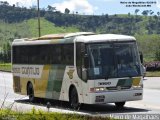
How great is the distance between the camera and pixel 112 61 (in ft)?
64.1

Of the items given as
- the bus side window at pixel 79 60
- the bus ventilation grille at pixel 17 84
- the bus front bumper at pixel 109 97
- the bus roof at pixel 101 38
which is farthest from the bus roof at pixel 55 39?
the bus front bumper at pixel 109 97

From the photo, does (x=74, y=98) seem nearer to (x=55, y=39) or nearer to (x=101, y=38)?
(x=101, y=38)

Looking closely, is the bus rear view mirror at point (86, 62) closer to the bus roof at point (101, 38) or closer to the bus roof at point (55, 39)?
the bus roof at point (101, 38)

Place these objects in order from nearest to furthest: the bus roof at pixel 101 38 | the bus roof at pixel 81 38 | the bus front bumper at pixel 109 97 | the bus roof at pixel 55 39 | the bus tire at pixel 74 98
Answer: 1. the bus front bumper at pixel 109 97
2. the bus roof at pixel 101 38
3. the bus roof at pixel 81 38
4. the bus tire at pixel 74 98
5. the bus roof at pixel 55 39

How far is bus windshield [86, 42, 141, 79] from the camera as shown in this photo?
765 inches

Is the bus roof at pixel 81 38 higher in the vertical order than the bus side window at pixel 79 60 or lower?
higher

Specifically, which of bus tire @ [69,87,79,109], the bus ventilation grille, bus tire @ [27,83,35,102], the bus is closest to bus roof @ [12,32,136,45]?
the bus

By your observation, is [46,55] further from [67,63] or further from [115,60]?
[115,60]

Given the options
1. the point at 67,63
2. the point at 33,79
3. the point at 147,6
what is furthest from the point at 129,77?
the point at 147,6

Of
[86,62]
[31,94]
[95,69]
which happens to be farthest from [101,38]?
[31,94]

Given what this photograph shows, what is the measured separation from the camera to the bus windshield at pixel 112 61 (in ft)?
63.7

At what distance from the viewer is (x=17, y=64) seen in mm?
27250

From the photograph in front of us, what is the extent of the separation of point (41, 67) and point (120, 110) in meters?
5.42

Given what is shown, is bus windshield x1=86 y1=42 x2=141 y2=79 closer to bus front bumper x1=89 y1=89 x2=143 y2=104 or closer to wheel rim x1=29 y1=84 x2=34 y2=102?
bus front bumper x1=89 y1=89 x2=143 y2=104
